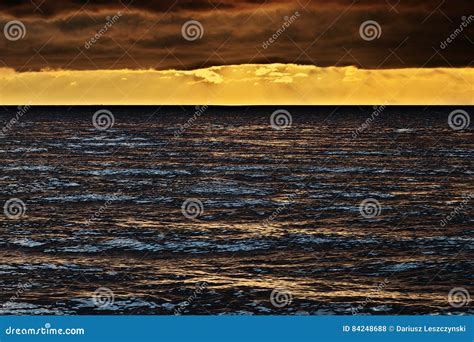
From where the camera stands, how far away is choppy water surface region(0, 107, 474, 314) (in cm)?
2419

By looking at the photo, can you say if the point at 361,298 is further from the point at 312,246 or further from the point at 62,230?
the point at 62,230

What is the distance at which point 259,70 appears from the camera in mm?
132625

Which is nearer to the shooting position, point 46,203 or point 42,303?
point 42,303

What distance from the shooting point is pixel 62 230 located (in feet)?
118

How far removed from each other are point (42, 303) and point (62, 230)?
1290 centimetres

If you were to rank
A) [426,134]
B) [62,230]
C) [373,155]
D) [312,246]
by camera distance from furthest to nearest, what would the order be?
[426,134] < [373,155] < [62,230] < [312,246]

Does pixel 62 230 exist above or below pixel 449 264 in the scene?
above

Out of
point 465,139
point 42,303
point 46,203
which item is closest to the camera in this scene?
point 42,303

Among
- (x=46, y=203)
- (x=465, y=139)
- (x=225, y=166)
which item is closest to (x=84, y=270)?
(x=46, y=203)

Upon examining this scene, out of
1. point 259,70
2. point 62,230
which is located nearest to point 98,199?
point 62,230

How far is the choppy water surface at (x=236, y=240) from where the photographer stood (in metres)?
24.2

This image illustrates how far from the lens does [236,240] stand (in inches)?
1329

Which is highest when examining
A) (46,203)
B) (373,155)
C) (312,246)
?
(373,155)

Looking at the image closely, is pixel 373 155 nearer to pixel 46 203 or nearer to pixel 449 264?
pixel 46 203
